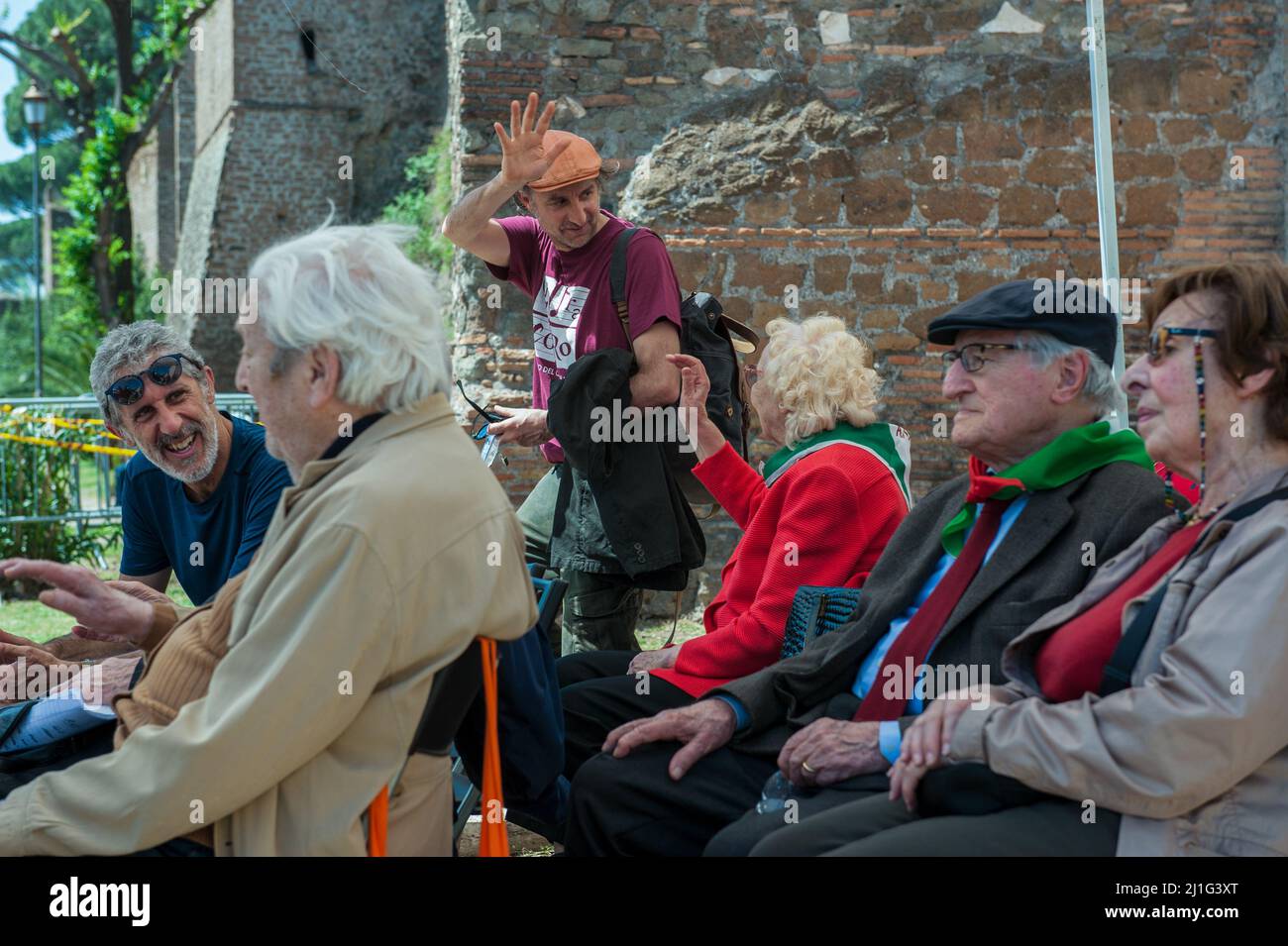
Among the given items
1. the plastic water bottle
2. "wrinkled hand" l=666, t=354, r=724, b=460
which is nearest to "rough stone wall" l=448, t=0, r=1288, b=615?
"wrinkled hand" l=666, t=354, r=724, b=460

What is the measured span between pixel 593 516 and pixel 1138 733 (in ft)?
7.52

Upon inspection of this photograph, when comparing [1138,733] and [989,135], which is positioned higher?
[989,135]

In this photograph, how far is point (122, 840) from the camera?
7.08ft

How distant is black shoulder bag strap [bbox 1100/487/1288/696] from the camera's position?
2258 mm

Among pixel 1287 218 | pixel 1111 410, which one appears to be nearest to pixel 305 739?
pixel 1111 410

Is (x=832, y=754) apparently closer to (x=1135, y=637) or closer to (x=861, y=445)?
(x=1135, y=637)

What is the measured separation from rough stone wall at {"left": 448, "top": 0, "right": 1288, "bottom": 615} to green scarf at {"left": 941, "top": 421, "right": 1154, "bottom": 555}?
4.79 metres

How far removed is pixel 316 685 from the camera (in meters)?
2.10

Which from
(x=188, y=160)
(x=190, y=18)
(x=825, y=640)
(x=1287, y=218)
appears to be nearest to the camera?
(x=825, y=640)

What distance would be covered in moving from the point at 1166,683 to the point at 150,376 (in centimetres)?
253

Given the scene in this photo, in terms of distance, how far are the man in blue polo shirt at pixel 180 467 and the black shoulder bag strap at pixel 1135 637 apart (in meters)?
2.04

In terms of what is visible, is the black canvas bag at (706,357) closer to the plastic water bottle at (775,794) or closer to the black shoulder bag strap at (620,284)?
the black shoulder bag strap at (620,284)

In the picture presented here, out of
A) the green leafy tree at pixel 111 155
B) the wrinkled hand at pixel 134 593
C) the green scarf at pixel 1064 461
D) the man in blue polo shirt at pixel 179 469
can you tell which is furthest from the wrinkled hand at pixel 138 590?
the green leafy tree at pixel 111 155
